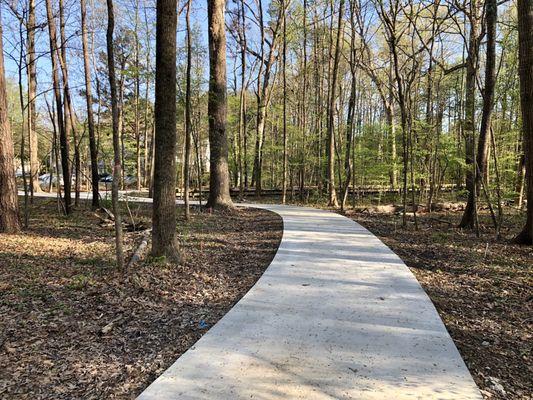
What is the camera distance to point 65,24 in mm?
11594

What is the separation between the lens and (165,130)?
5469 mm

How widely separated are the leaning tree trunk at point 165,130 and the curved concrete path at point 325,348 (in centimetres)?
168

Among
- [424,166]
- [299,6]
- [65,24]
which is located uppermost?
[299,6]

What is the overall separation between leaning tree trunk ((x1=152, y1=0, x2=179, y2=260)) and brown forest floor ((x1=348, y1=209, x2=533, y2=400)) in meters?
3.77

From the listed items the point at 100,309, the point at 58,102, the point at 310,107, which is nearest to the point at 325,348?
the point at 100,309

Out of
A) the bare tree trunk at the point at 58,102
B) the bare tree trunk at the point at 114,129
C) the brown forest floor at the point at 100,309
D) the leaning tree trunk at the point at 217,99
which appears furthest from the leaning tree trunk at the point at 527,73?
the bare tree trunk at the point at 58,102

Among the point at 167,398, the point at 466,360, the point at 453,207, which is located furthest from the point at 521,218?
the point at 167,398

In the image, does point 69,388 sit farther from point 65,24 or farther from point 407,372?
point 65,24

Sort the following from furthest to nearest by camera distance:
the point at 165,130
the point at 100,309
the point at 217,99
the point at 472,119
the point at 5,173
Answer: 1. the point at 217,99
2. the point at 472,119
3. the point at 5,173
4. the point at 165,130
5. the point at 100,309

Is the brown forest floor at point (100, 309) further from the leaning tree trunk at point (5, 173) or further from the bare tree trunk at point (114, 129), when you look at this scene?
the bare tree trunk at point (114, 129)

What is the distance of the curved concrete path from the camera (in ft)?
8.37

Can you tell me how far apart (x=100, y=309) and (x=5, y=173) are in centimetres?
531

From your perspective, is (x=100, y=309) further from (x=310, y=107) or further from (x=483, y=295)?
(x=310, y=107)

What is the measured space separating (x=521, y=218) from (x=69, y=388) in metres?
13.1
